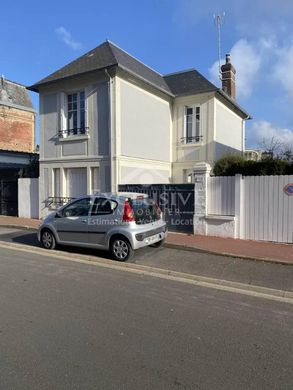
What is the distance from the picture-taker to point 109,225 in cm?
831

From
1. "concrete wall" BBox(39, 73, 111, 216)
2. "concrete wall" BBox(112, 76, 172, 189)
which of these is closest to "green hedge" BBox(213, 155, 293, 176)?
"concrete wall" BBox(112, 76, 172, 189)

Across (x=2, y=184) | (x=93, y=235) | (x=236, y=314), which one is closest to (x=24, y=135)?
(x=2, y=184)

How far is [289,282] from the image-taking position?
21.2 ft

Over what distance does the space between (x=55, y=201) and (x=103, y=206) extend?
7.40m

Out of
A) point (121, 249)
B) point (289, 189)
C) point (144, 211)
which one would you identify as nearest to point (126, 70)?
point (144, 211)

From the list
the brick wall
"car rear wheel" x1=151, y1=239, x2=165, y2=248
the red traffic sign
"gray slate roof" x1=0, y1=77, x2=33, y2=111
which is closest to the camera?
"car rear wheel" x1=151, y1=239, x2=165, y2=248

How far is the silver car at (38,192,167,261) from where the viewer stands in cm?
809

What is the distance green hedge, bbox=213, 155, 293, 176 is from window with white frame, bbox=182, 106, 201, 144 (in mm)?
5661

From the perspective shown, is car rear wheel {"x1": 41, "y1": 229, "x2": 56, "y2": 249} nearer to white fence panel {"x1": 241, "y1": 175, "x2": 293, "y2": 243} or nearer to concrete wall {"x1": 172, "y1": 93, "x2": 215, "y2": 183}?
white fence panel {"x1": 241, "y1": 175, "x2": 293, "y2": 243}

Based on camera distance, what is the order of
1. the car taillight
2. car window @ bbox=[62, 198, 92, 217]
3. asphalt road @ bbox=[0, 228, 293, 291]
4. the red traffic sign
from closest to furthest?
1. asphalt road @ bbox=[0, 228, 293, 291]
2. the car taillight
3. car window @ bbox=[62, 198, 92, 217]
4. the red traffic sign

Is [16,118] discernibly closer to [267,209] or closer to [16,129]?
[16,129]

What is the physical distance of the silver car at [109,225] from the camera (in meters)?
8.09

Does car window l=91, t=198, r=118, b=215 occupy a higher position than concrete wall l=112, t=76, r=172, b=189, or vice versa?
concrete wall l=112, t=76, r=172, b=189

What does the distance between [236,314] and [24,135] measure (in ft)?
99.0
